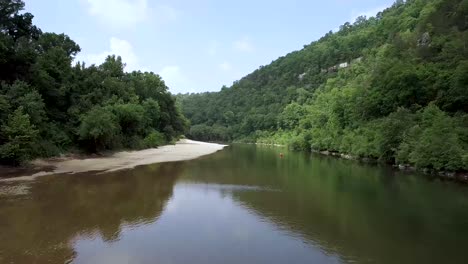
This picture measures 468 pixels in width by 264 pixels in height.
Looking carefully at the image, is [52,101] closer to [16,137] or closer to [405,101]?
[16,137]

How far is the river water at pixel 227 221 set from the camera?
53.9ft

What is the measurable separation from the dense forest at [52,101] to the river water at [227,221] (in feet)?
25.1

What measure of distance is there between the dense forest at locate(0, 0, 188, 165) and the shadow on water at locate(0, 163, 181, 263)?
24.2 ft

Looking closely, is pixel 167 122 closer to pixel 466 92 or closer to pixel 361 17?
pixel 466 92

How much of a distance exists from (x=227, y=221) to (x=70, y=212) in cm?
907

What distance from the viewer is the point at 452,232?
2034cm

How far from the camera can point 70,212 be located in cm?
2277

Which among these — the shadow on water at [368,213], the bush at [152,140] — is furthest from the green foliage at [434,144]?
the bush at [152,140]

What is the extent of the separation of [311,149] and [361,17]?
126 meters

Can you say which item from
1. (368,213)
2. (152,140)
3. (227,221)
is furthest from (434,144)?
(152,140)

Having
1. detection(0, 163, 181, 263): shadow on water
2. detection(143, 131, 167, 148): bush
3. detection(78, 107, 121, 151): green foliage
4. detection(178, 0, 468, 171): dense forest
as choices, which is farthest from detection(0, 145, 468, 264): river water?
detection(143, 131, 167, 148): bush

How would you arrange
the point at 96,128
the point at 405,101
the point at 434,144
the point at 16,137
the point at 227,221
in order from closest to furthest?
the point at 227,221 < the point at 16,137 < the point at 434,144 < the point at 96,128 < the point at 405,101

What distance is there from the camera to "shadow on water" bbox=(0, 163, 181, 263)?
1641 centimetres

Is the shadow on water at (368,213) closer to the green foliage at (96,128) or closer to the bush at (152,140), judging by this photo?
the green foliage at (96,128)
